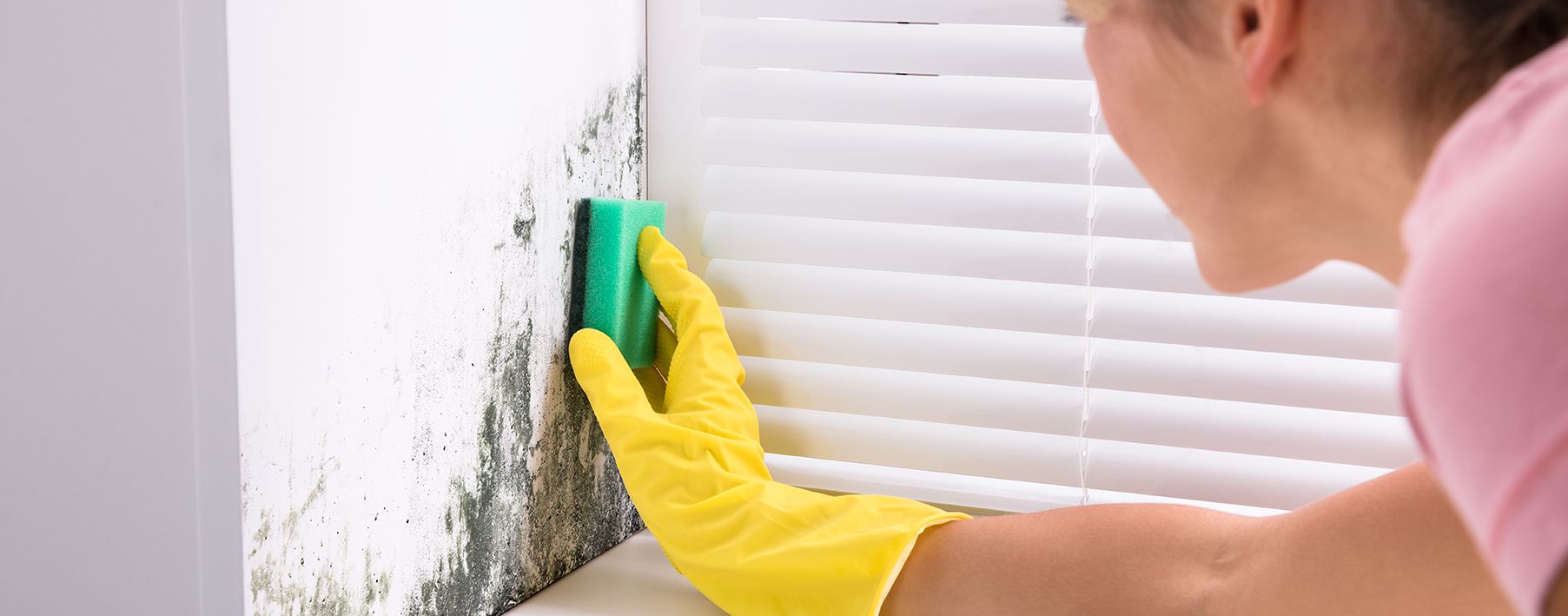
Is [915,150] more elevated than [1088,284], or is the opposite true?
[915,150]

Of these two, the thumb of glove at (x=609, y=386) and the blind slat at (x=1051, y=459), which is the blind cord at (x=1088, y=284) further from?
the thumb of glove at (x=609, y=386)

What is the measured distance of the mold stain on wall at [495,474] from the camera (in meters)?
0.74

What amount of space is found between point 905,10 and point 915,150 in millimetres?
122

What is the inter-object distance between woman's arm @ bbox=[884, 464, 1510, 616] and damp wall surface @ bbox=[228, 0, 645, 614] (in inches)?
13.2

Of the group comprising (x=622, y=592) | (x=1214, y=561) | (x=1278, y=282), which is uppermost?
(x=1278, y=282)

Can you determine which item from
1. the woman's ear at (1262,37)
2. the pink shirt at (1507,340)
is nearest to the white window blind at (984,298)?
the woman's ear at (1262,37)

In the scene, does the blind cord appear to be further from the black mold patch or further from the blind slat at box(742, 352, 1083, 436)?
the black mold patch

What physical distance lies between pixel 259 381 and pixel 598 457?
1.43ft

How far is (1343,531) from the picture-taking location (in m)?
0.79

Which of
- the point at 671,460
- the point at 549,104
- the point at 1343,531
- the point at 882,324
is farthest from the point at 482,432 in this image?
the point at 1343,531

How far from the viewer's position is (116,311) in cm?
69

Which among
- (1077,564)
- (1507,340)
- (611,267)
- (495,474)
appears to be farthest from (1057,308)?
(1507,340)

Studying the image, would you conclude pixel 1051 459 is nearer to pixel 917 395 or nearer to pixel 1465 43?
pixel 917 395

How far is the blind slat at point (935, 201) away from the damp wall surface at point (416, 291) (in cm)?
12
